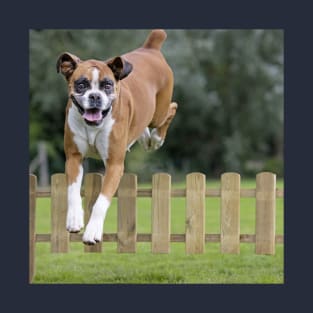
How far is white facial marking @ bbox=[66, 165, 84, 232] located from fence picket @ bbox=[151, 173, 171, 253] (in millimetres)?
1031

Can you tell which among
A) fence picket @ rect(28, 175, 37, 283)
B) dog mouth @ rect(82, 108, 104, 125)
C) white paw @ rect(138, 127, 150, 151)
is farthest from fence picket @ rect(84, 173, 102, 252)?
dog mouth @ rect(82, 108, 104, 125)

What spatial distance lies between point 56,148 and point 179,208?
5988 millimetres

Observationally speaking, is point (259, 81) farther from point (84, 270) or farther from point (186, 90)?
point (84, 270)

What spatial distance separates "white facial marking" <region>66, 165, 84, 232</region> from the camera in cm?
616

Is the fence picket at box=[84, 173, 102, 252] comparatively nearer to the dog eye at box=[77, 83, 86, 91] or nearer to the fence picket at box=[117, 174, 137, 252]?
the fence picket at box=[117, 174, 137, 252]

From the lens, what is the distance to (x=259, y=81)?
70.4 feet

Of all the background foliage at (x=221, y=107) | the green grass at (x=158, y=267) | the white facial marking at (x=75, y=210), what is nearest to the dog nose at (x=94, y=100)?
the white facial marking at (x=75, y=210)

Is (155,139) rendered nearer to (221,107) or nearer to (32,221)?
(32,221)

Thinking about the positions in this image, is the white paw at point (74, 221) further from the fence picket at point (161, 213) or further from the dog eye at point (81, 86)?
the fence picket at point (161, 213)

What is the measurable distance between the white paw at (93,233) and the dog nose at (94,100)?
36.8 inches

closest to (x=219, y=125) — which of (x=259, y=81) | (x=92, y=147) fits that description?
(x=259, y=81)

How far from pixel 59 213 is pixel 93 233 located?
1.25 m

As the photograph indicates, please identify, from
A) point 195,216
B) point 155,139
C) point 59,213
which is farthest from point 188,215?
point 59,213

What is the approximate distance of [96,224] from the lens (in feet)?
20.2
